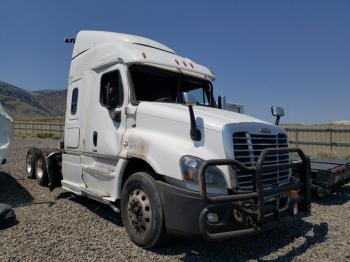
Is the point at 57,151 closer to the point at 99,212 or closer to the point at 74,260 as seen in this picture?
the point at 99,212

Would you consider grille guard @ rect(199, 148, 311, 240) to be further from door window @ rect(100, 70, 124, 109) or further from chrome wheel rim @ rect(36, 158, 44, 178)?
chrome wheel rim @ rect(36, 158, 44, 178)

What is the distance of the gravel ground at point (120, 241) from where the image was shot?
174 inches

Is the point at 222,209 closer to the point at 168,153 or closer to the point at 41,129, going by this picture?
the point at 168,153

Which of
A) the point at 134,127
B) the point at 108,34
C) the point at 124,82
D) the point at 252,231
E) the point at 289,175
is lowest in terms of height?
the point at 252,231

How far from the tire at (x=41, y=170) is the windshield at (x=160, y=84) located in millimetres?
4981

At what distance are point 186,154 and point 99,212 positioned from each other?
3.15m

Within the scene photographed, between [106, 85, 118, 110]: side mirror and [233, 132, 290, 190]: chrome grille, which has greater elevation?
→ [106, 85, 118, 110]: side mirror

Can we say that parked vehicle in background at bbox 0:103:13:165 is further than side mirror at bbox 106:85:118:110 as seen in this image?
Yes

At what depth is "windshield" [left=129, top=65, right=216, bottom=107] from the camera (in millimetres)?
5465

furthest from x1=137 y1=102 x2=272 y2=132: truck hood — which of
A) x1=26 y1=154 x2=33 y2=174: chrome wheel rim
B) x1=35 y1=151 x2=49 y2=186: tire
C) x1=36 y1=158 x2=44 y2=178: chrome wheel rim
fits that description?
x1=26 y1=154 x2=33 y2=174: chrome wheel rim

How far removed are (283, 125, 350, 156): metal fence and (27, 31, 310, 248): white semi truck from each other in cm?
1209

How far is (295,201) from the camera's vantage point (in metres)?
4.64

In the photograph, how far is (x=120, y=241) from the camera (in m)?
4.91

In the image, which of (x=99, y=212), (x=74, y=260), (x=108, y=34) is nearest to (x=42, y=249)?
(x=74, y=260)
